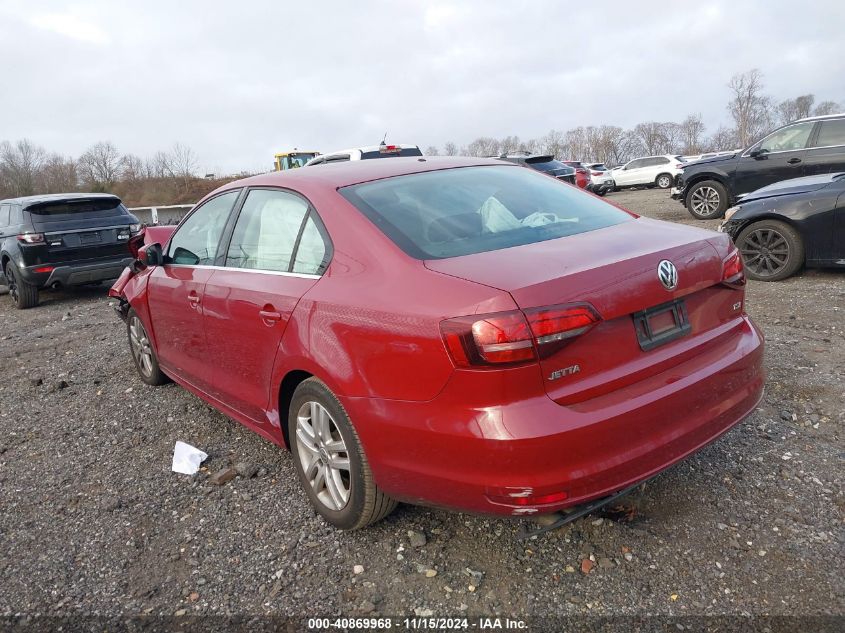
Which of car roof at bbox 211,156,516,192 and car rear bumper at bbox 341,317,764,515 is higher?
car roof at bbox 211,156,516,192

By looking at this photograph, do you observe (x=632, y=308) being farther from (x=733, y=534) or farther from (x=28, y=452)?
A: (x=28, y=452)

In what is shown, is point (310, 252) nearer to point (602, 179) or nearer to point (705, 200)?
point (705, 200)

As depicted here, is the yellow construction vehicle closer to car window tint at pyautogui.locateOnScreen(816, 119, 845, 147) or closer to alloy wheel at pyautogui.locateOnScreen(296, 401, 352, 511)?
car window tint at pyautogui.locateOnScreen(816, 119, 845, 147)

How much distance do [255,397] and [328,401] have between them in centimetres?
77

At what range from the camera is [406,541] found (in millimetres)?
2721

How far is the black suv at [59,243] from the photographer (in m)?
8.91

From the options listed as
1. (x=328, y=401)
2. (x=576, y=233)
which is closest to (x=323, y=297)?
(x=328, y=401)

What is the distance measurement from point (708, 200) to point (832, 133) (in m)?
2.18

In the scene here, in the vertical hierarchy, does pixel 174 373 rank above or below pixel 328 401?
below

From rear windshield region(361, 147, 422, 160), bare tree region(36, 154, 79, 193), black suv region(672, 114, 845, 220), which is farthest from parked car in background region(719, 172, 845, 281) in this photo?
bare tree region(36, 154, 79, 193)

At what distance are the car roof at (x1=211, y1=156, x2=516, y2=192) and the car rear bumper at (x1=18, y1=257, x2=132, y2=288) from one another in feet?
21.5

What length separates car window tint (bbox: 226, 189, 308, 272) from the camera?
2998 mm

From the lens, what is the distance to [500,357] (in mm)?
2012

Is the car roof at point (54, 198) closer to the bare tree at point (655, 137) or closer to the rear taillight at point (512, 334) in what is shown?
the rear taillight at point (512, 334)
